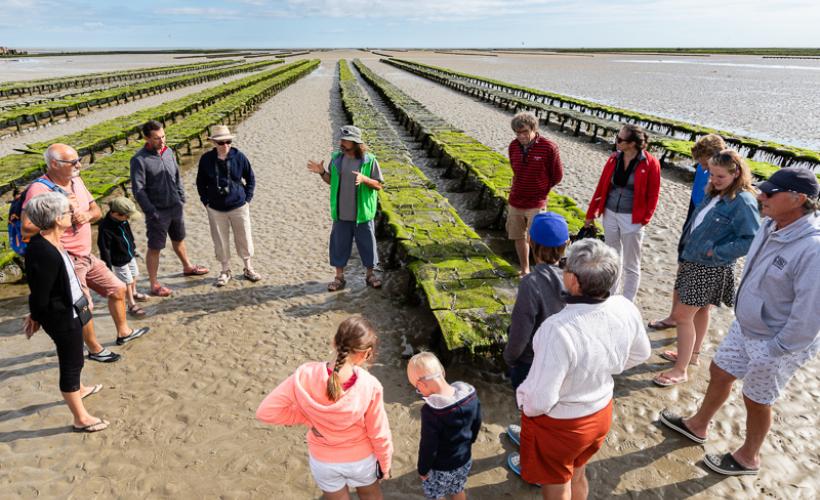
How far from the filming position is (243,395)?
4242mm

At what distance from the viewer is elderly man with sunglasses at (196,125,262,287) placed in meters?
5.42

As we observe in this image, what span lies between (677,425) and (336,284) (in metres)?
4.19

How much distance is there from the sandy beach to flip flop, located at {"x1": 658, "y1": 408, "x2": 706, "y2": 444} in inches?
2.7

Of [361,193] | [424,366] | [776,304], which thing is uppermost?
[776,304]

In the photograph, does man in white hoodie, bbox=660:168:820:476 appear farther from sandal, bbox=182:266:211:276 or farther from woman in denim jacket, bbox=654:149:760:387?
sandal, bbox=182:266:211:276

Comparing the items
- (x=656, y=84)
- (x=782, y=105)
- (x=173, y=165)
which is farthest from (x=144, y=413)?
(x=656, y=84)

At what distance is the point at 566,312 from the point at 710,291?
2.38 m

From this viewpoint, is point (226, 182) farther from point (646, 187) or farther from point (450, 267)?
point (646, 187)

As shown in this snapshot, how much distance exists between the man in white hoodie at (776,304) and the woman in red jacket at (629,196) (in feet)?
5.10

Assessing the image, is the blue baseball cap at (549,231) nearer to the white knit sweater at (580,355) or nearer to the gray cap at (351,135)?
the white knit sweater at (580,355)

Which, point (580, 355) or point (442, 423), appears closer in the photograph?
point (580, 355)

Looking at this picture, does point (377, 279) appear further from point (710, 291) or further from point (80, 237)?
point (710, 291)

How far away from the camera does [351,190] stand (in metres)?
5.48

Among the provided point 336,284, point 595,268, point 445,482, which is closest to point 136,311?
point 336,284
